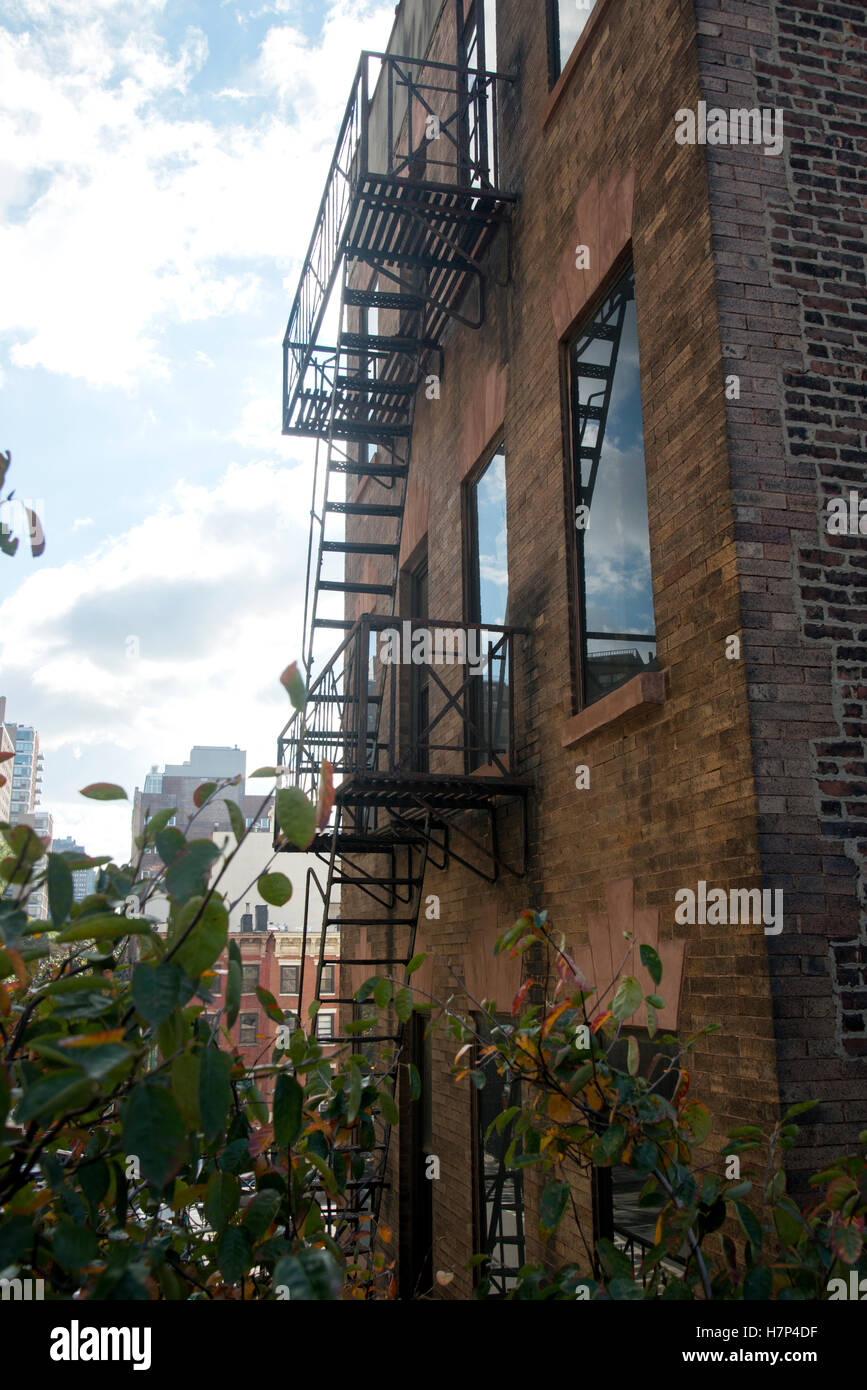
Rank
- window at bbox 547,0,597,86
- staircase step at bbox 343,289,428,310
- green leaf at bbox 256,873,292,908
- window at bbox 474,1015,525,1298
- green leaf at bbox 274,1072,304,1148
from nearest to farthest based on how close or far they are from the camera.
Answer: green leaf at bbox 256,873,292,908
green leaf at bbox 274,1072,304,1148
window at bbox 547,0,597,86
window at bbox 474,1015,525,1298
staircase step at bbox 343,289,428,310

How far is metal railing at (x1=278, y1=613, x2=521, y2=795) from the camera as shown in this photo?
23.8 feet

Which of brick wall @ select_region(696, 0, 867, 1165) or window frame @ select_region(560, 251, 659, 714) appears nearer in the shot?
brick wall @ select_region(696, 0, 867, 1165)

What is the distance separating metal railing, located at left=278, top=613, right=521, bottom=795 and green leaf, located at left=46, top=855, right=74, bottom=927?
3.55m

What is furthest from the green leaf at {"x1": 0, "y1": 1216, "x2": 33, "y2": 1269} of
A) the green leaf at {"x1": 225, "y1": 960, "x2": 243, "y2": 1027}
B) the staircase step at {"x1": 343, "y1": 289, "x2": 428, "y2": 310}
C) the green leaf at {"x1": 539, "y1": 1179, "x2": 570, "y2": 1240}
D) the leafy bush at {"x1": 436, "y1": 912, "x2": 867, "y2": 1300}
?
the staircase step at {"x1": 343, "y1": 289, "x2": 428, "y2": 310}

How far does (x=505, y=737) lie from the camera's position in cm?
793

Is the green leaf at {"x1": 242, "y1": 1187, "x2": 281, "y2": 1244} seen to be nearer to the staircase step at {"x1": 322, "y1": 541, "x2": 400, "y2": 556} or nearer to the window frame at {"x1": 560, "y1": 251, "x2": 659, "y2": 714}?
the window frame at {"x1": 560, "y1": 251, "x2": 659, "y2": 714}

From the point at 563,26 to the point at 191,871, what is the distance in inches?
301

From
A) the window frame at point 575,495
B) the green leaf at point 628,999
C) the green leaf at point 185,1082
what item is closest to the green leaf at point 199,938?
the green leaf at point 185,1082

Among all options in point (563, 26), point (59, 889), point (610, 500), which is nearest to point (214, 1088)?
point (59, 889)

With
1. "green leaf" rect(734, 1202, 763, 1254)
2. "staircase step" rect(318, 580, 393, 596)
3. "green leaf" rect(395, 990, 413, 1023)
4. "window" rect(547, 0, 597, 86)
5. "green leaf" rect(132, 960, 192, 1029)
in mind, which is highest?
"window" rect(547, 0, 597, 86)

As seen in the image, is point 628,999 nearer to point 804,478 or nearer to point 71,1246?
point 71,1246

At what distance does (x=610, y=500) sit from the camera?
621cm

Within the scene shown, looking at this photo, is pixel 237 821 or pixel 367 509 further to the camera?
pixel 367 509
